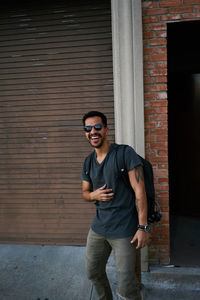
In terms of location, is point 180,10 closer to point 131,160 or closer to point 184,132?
point 131,160

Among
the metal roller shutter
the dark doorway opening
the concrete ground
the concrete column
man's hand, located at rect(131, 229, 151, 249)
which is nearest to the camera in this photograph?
man's hand, located at rect(131, 229, 151, 249)

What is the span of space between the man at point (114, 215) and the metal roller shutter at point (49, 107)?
163 cm

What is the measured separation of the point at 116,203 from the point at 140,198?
236 mm

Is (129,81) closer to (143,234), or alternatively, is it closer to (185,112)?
(143,234)

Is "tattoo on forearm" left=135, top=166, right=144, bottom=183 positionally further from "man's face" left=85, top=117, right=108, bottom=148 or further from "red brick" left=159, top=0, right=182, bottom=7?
"red brick" left=159, top=0, right=182, bottom=7

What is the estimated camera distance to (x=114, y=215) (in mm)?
2455

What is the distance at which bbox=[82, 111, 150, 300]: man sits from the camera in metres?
2.39

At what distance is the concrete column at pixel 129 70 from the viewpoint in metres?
3.26

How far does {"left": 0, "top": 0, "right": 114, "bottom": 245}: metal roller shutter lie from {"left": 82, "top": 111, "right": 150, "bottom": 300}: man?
1.63 m

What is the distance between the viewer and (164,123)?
3377mm

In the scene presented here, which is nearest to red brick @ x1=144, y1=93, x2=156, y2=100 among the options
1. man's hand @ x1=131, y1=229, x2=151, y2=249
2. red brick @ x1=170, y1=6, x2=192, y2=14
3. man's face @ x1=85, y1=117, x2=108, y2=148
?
red brick @ x1=170, y1=6, x2=192, y2=14

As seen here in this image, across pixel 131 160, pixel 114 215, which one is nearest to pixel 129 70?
pixel 131 160

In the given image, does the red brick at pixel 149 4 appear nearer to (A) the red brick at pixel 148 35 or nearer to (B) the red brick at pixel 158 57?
(A) the red brick at pixel 148 35

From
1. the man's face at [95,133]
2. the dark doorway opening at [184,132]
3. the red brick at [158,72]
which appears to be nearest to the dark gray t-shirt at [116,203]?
the man's face at [95,133]
